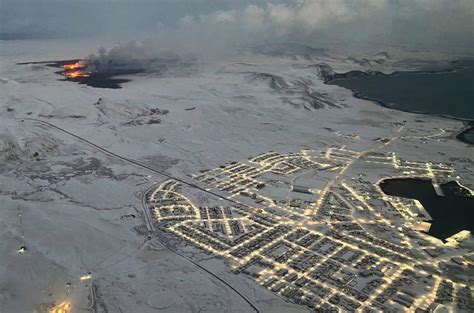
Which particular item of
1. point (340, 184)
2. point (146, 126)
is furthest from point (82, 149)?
point (340, 184)

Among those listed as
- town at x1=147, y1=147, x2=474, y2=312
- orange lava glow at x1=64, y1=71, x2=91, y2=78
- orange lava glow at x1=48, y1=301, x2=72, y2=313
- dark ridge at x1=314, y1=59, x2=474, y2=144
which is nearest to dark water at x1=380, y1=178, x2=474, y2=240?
town at x1=147, y1=147, x2=474, y2=312

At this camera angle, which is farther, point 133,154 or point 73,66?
point 73,66

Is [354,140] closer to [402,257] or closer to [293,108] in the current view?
[293,108]

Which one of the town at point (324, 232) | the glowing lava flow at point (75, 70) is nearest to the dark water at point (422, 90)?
the town at point (324, 232)

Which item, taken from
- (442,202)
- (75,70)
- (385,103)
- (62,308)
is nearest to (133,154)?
(62,308)

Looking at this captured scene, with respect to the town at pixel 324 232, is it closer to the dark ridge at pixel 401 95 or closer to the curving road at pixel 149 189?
the curving road at pixel 149 189

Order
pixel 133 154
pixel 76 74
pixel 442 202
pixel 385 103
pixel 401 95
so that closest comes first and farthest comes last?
pixel 442 202
pixel 133 154
pixel 385 103
pixel 401 95
pixel 76 74

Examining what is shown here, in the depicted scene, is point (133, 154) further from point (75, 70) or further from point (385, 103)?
point (75, 70)
